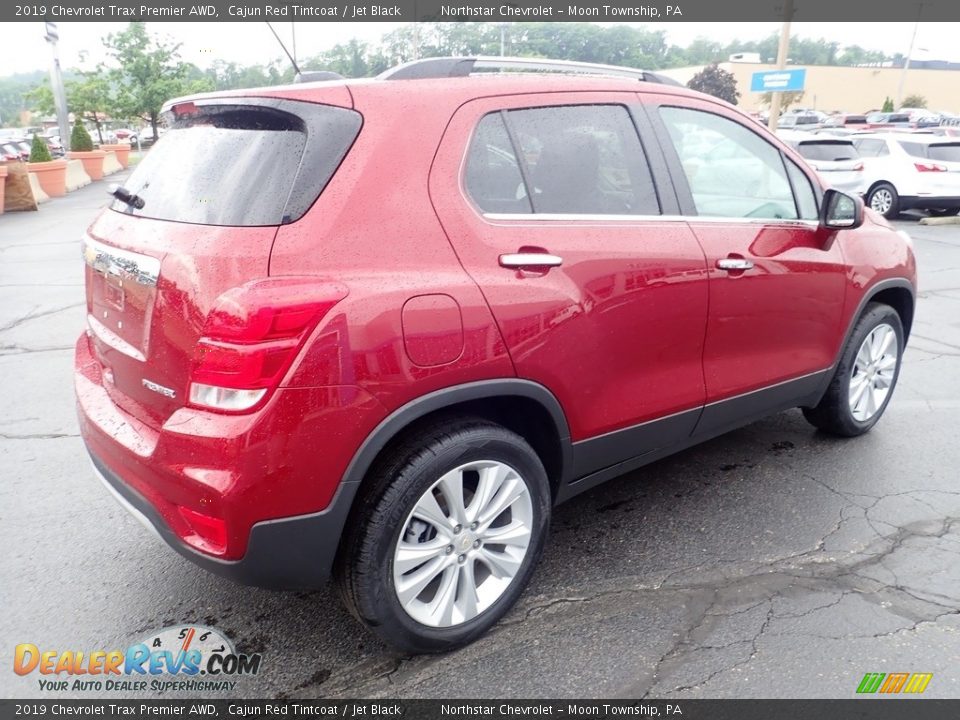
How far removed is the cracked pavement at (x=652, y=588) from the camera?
8.11 feet

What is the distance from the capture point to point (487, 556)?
2.58 meters

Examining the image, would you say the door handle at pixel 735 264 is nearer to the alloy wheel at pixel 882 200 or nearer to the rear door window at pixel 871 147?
the alloy wheel at pixel 882 200

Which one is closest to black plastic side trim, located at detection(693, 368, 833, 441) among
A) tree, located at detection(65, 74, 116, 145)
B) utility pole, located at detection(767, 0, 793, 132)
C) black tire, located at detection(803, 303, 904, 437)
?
black tire, located at detection(803, 303, 904, 437)

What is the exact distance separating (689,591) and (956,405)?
3.09 metres

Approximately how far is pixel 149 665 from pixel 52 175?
1985cm

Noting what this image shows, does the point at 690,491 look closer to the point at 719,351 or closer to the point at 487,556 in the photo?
the point at 719,351

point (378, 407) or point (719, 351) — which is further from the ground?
point (378, 407)

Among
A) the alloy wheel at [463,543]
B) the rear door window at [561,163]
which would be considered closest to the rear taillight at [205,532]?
the alloy wheel at [463,543]

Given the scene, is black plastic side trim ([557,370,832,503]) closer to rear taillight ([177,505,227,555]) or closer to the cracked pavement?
the cracked pavement

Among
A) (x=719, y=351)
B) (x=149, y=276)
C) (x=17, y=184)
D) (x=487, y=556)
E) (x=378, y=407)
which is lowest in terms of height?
(x=17, y=184)

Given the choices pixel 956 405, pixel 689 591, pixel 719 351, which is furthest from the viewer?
pixel 956 405

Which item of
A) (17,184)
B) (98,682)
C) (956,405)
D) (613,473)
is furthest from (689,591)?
(17,184)

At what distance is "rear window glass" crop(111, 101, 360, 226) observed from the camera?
219 centimetres

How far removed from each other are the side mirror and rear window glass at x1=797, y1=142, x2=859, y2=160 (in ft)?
42.2
